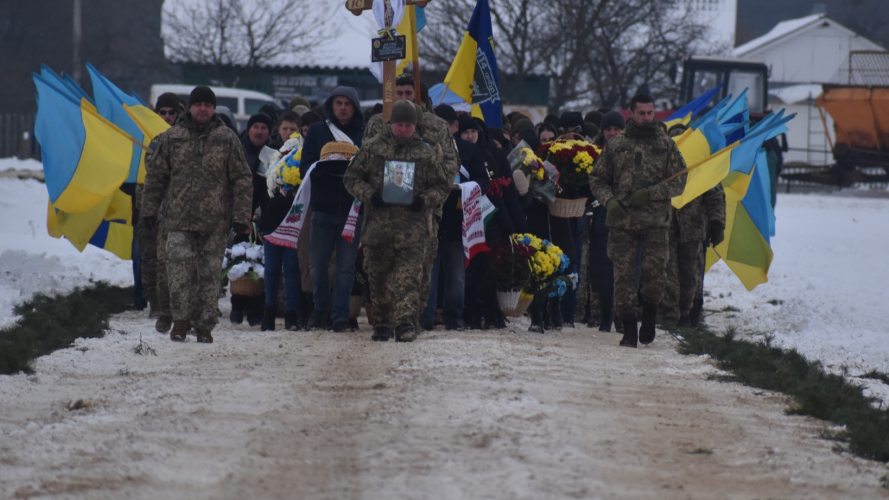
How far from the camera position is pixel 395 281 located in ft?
28.8

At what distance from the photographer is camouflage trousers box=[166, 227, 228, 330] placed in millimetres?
8750

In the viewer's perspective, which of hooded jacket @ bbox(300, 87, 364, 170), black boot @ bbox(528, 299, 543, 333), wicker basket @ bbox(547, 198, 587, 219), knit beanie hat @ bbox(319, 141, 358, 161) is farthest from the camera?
wicker basket @ bbox(547, 198, 587, 219)

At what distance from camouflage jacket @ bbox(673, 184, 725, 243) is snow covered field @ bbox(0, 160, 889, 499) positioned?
1.69 m

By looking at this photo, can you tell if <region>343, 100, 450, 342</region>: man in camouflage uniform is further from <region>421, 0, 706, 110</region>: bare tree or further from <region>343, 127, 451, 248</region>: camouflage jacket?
<region>421, 0, 706, 110</region>: bare tree

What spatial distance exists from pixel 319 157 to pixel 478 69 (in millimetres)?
3494

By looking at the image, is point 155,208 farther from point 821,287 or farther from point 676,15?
point 676,15

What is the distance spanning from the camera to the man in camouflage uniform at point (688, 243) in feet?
36.7

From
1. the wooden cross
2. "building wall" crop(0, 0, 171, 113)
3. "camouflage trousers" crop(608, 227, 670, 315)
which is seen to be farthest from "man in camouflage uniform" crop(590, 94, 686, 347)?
"building wall" crop(0, 0, 171, 113)

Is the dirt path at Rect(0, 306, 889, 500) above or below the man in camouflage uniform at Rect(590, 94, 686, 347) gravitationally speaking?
below

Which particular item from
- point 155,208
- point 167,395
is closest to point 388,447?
point 167,395

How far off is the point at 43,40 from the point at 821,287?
37.5 meters

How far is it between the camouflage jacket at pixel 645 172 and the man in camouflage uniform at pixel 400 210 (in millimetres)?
1418

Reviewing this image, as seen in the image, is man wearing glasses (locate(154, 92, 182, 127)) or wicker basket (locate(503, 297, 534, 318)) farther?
man wearing glasses (locate(154, 92, 182, 127))

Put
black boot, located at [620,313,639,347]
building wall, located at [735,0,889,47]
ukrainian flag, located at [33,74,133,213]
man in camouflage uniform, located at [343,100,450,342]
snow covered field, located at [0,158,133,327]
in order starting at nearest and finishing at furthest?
man in camouflage uniform, located at [343,100,450,342]
black boot, located at [620,313,639,347]
ukrainian flag, located at [33,74,133,213]
snow covered field, located at [0,158,133,327]
building wall, located at [735,0,889,47]
